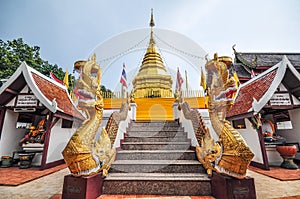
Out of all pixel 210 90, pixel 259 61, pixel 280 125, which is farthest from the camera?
pixel 259 61

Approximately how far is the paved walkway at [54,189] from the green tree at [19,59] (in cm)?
957

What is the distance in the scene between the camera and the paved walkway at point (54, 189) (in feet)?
7.89

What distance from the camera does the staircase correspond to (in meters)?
2.45

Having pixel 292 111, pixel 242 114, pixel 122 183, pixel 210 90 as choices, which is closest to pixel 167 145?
pixel 122 183

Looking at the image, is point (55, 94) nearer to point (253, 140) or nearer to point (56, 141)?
point (56, 141)

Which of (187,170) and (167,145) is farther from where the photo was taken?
(167,145)

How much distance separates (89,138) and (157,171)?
142 cm

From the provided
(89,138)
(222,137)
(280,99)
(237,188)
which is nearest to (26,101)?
(89,138)

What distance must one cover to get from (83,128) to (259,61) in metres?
12.7

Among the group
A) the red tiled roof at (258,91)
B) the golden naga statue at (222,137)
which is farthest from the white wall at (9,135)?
the red tiled roof at (258,91)

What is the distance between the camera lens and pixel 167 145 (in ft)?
12.0

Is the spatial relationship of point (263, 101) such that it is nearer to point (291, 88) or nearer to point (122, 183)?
point (291, 88)

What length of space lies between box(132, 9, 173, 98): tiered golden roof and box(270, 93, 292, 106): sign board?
341 inches

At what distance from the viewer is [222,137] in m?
2.37
